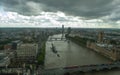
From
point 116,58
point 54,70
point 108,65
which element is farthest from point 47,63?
point 116,58

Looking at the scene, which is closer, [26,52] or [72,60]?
[72,60]

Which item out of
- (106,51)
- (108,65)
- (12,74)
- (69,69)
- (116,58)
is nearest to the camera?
(12,74)

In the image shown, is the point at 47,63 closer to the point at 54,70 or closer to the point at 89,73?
the point at 54,70

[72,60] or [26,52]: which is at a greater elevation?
[26,52]

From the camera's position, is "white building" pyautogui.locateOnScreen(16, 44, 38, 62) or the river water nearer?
the river water

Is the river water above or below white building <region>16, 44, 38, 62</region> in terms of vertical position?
below

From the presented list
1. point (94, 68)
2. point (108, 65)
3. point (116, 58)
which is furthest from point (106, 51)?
point (94, 68)

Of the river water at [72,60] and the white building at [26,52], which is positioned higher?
the white building at [26,52]

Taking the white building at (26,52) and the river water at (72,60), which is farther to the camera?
the white building at (26,52)

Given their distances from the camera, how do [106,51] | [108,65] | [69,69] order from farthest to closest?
[106,51] < [108,65] < [69,69]

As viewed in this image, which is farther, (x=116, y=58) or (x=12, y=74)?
(x=116, y=58)
